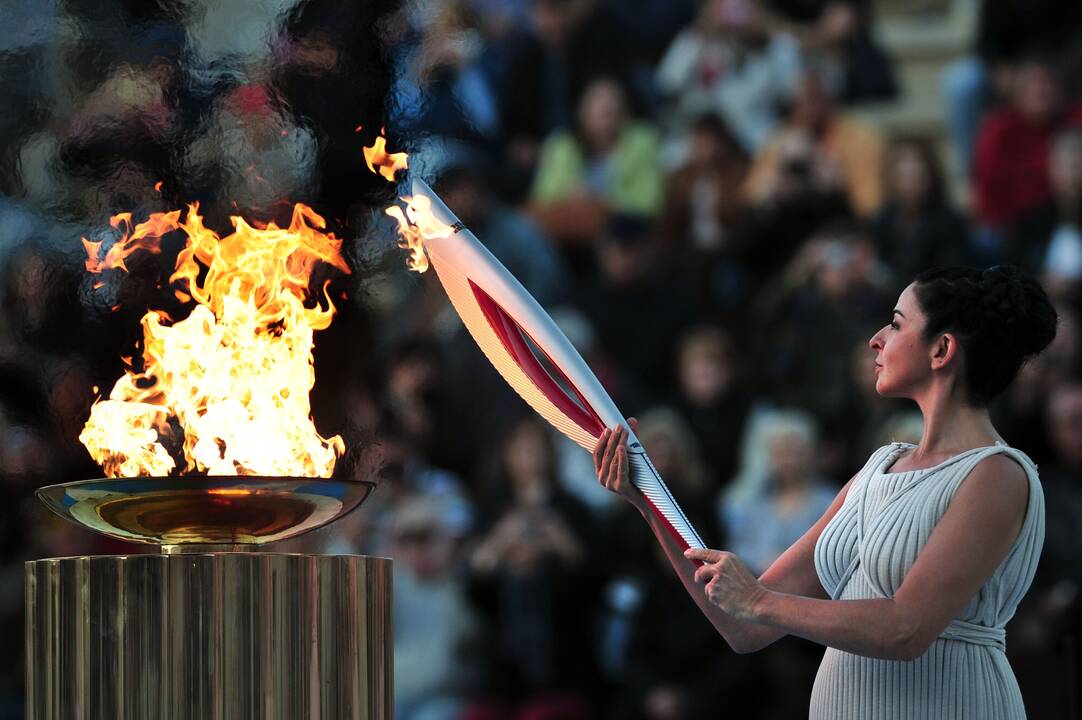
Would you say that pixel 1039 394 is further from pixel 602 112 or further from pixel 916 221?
pixel 602 112

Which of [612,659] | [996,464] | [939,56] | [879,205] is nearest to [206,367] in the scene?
[996,464]

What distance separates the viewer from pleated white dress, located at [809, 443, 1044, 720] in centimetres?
214

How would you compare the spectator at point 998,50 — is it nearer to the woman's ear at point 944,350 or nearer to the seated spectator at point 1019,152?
the seated spectator at point 1019,152

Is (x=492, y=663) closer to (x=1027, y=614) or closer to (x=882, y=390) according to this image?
(x=1027, y=614)

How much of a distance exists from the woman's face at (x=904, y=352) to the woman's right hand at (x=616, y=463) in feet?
1.29

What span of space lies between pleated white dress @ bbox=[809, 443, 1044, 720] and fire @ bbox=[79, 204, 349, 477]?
1.01 metres

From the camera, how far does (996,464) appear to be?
2123mm

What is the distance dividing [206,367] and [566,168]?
4.77 metres

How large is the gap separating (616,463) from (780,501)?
4.12 meters

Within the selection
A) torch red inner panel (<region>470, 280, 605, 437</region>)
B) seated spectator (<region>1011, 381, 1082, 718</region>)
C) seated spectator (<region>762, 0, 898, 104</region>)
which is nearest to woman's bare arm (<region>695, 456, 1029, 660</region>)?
torch red inner panel (<region>470, 280, 605, 437</region>)

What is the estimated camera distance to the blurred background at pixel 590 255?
5.69 metres

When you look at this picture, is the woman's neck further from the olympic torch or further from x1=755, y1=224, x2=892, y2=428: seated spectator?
x1=755, y1=224, x2=892, y2=428: seated spectator

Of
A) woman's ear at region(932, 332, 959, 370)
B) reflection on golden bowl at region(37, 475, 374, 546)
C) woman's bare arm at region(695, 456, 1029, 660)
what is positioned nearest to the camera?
woman's bare arm at region(695, 456, 1029, 660)

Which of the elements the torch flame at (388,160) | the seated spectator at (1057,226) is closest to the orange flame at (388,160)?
the torch flame at (388,160)
